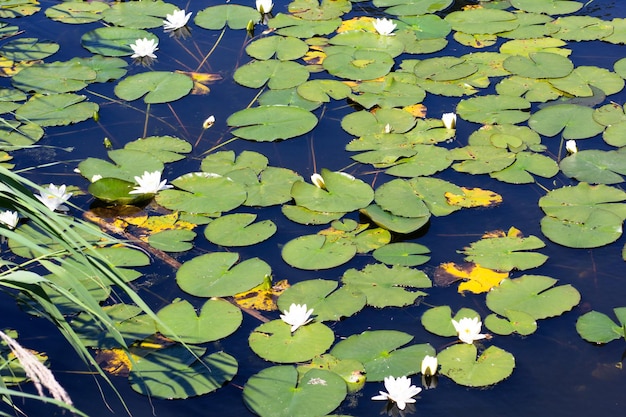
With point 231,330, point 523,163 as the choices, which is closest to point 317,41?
point 523,163

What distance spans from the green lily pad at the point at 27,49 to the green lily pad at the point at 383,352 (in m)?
3.42

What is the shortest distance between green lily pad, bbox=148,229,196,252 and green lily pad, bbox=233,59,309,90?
150 centimetres

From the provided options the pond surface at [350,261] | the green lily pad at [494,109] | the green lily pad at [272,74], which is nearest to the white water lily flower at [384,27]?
the pond surface at [350,261]

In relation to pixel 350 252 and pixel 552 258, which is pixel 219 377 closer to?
pixel 350 252

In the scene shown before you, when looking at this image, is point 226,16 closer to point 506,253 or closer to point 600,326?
point 506,253

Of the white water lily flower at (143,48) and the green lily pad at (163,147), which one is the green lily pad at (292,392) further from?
the white water lily flower at (143,48)

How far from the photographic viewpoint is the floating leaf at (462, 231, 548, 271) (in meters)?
3.60

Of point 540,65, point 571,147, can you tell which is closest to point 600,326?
point 571,147

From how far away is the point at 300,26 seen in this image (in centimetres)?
570

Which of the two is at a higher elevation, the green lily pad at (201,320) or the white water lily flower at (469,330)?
the green lily pad at (201,320)

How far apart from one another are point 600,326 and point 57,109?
3408mm

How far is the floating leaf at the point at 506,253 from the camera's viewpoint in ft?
11.8

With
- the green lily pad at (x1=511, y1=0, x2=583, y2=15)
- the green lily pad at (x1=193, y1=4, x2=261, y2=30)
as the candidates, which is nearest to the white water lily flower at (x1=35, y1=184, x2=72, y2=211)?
the green lily pad at (x1=193, y1=4, x2=261, y2=30)

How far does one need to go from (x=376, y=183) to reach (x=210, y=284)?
1.16 m
